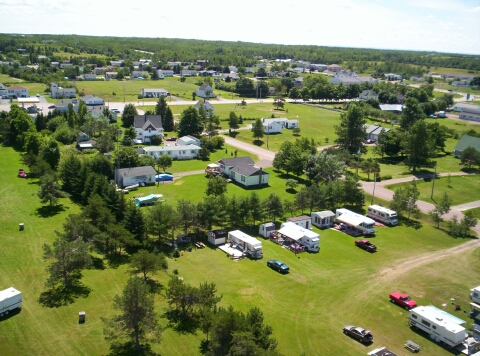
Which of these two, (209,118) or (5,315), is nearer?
(5,315)

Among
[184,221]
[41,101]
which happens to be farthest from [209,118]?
[184,221]

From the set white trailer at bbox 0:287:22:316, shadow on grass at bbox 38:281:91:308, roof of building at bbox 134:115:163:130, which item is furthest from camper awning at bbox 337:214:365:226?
roof of building at bbox 134:115:163:130

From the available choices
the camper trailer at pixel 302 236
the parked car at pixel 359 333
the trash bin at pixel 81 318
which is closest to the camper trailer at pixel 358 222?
the camper trailer at pixel 302 236

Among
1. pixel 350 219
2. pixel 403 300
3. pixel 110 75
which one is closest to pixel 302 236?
pixel 350 219

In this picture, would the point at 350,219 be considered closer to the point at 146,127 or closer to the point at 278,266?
the point at 278,266

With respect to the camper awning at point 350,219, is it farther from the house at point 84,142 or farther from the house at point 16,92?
the house at point 16,92

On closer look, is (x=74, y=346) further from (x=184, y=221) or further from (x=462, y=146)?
(x=462, y=146)

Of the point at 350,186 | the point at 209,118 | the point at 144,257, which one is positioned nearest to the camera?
the point at 144,257
